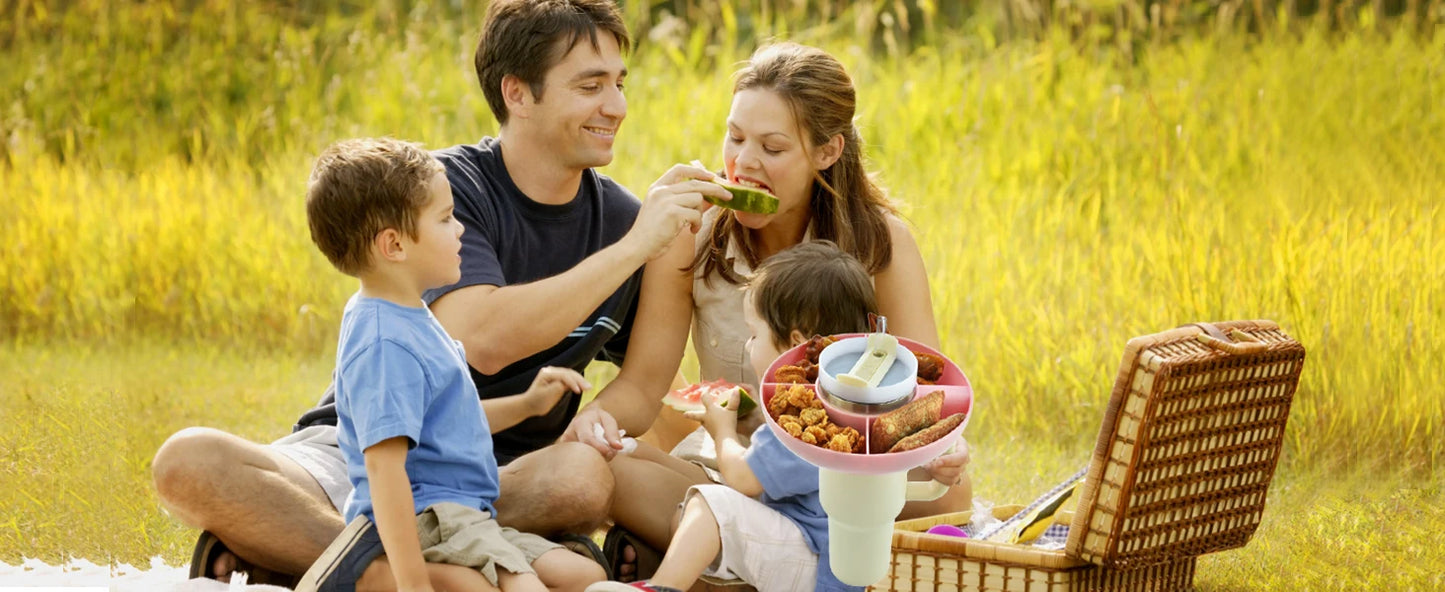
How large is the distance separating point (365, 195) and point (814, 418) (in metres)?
1.05

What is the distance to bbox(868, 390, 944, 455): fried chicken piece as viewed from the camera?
2.95 meters

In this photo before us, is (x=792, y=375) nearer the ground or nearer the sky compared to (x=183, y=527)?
nearer the sky

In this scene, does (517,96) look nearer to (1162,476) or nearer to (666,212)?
(666,212)

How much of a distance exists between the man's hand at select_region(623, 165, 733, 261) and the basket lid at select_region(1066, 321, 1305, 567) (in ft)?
3.53

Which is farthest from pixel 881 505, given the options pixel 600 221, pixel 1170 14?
pixel 1170 14

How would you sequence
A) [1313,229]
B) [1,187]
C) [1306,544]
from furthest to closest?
[1,187]
[1313,229]
[1306,544]

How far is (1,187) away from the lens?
7.73 metres

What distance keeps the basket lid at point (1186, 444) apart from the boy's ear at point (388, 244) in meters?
1.58

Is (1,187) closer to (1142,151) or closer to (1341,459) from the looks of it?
(1142,151)

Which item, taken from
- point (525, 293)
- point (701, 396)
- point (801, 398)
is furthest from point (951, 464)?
point (525, 293)

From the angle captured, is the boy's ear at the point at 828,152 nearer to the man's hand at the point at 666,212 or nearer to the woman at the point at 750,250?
the woman at the point at 750,250

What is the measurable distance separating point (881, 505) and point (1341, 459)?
2.91 metres

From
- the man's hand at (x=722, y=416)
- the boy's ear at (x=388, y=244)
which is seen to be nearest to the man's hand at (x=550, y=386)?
the man's hand at (x=722, y=416)

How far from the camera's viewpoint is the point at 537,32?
163 inches
